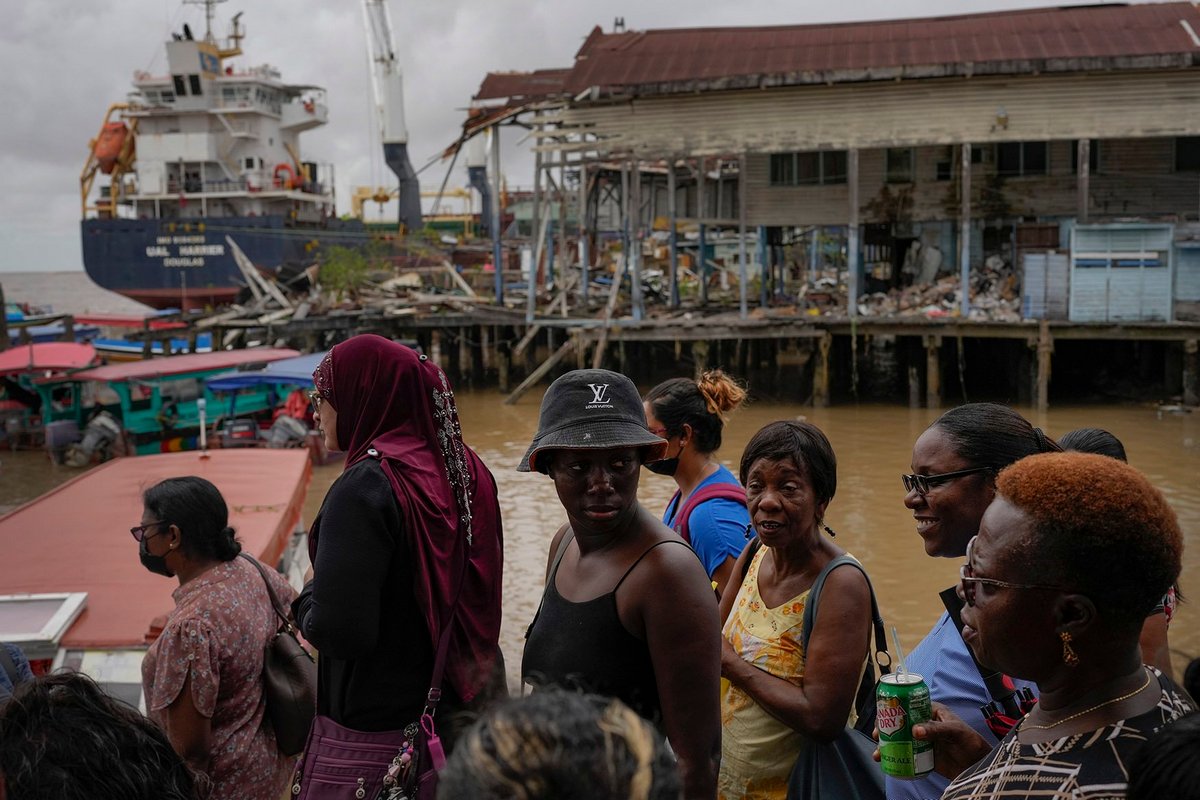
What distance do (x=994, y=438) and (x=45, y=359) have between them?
692 inches

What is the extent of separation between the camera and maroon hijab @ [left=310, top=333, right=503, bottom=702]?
105 inches

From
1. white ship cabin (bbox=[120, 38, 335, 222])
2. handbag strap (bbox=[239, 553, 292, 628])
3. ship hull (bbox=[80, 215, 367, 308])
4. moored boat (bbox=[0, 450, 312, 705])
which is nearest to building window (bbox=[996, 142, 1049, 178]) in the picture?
moored boat (bbox=[0, 450, 312, 705])

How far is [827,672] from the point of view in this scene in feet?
8.92

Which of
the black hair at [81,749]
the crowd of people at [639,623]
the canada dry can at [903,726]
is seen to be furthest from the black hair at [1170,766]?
the black hair at [81,749]

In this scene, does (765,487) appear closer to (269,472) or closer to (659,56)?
(269,472)

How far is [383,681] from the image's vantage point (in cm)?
266

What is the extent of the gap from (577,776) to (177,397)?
57.7 feet

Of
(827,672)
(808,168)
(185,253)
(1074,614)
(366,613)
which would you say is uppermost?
(808,168)

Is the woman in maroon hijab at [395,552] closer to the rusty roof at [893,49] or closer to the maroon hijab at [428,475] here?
the maroon hijab at [428,475]

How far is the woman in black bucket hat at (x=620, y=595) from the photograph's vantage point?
7.57ft

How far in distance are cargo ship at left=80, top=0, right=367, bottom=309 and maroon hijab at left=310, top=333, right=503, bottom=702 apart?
3644 centimetres

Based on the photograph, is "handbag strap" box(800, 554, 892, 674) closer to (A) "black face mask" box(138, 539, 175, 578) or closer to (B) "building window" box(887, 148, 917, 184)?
(A) "black face mask" box(138, 539, 175, 578)

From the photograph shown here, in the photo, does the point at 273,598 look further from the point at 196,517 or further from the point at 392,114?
the point at 392,114

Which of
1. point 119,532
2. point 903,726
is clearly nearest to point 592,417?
point 903,726
